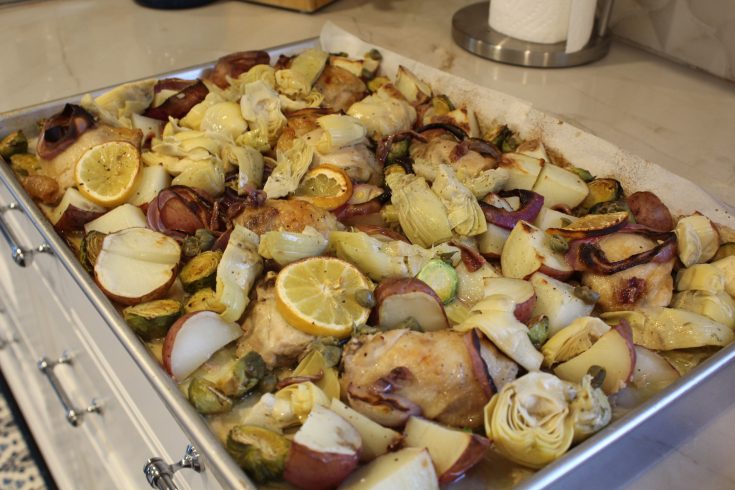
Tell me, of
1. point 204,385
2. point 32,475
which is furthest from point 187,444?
point 32,475

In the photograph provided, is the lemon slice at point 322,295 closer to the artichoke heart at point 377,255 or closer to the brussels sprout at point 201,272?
the artichoke heart at point 377,255

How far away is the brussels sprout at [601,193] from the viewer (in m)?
1.57

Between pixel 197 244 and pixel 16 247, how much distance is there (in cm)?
57

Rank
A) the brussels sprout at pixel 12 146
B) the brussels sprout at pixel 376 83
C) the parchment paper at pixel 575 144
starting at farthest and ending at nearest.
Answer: the brussels sprout at pixel 376 83 → the brussels sprout at pixel 12 146 → the parchment paper at pixel 575 144

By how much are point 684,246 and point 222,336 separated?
0.90m

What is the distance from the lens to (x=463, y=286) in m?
1.36

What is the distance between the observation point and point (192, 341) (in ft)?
3.93

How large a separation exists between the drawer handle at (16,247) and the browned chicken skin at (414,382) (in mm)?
824

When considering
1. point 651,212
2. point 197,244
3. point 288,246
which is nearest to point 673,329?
point 651,212

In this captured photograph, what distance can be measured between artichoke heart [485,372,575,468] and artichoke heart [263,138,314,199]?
714 millimetres

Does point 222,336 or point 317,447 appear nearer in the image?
point 317,447

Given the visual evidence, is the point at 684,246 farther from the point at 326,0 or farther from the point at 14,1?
the point at 14,1

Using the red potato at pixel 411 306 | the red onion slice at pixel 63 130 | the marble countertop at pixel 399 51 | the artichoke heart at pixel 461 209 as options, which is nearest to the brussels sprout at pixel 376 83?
the marble countertop at pixel 399 51

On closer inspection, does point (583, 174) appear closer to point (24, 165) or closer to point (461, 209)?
point (461, 209)
